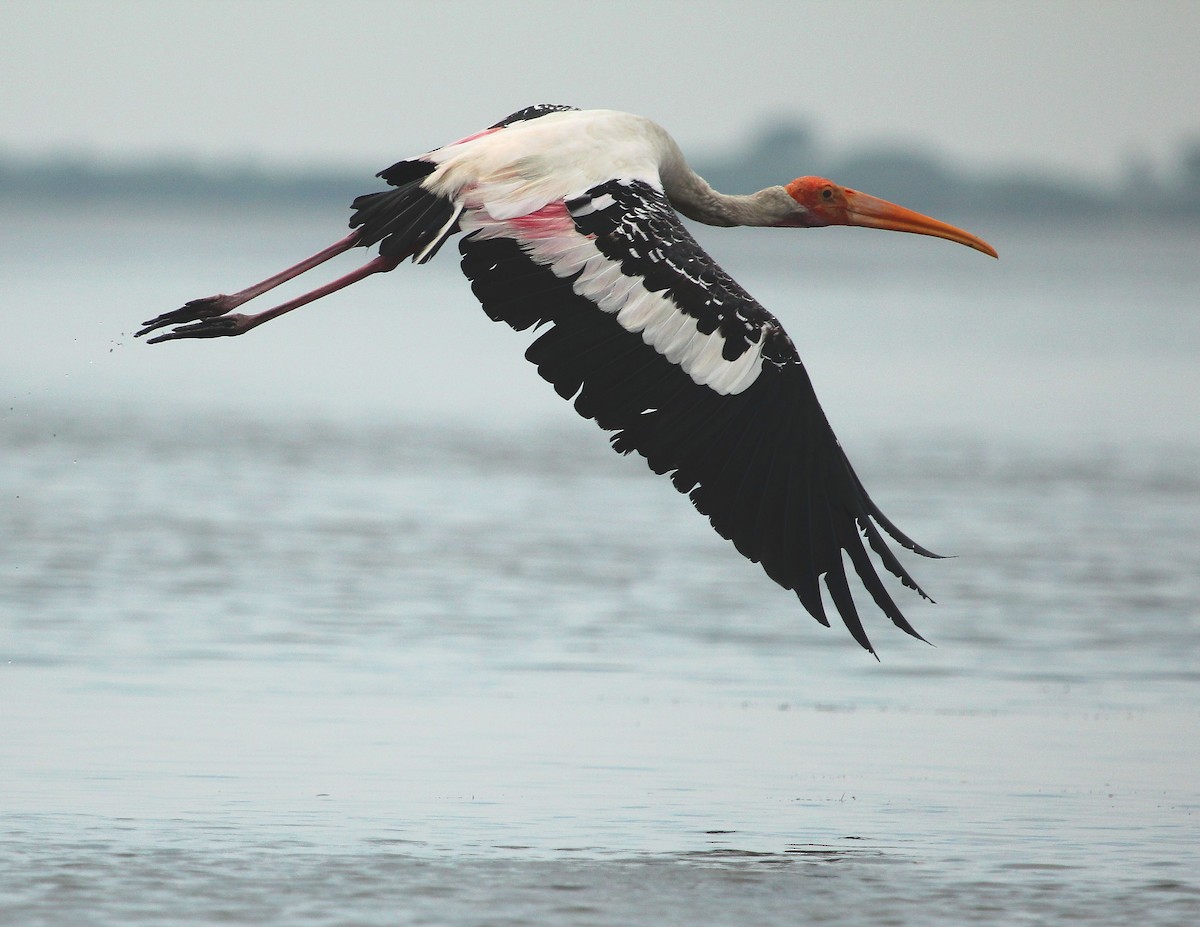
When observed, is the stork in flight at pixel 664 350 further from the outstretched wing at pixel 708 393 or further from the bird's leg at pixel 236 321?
the bird's leg at pixel 236 321

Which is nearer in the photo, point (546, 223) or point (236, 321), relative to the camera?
point (546, 223)

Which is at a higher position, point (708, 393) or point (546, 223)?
point (546, 223)

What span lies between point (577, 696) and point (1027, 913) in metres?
4.37

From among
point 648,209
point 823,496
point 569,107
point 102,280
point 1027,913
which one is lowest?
point 1027,913

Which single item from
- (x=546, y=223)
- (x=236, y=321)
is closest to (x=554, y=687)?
(x=236, y=321)

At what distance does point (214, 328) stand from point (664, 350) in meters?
2.80

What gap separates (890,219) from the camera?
13016 mm

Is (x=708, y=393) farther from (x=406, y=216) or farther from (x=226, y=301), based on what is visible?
(x=226, y=301)

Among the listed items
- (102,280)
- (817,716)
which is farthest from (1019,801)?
(102,280)

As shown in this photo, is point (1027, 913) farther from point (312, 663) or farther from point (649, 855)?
point (312, 663)

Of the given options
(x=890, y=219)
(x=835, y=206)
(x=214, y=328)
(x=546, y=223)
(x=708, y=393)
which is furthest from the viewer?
(x=835, y=206)

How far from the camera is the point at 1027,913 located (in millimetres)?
9367

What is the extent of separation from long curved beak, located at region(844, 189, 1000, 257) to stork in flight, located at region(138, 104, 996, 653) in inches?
91.0

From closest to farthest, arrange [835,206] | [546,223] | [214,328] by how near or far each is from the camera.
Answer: [546,223] < [214,328] < [835,206]
